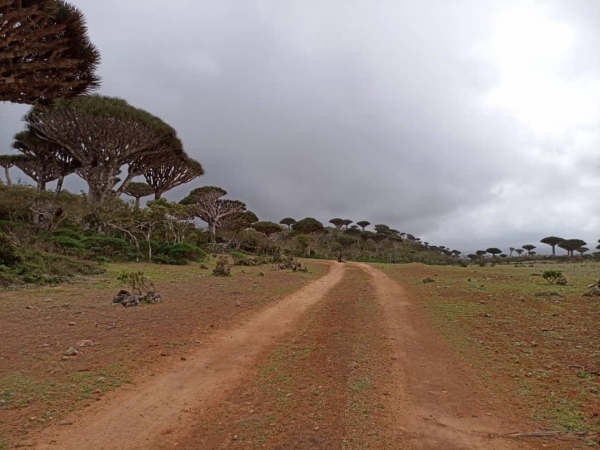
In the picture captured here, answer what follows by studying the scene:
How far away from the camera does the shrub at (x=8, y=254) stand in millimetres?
16641

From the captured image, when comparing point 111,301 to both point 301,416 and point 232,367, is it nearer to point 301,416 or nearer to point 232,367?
point 232,367

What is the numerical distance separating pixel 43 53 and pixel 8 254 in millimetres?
13286

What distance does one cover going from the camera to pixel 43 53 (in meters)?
7.27

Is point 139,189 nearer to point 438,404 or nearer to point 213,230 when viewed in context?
point 213,230

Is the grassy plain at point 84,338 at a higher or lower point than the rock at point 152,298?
lower

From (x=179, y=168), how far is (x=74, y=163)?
11.0 meters

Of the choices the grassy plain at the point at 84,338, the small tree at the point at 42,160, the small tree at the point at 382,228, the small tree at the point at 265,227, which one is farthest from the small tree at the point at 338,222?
the grassy plain at the point at 84,338

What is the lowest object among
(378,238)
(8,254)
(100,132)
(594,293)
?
(594,293)

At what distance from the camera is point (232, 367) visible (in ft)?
21.9

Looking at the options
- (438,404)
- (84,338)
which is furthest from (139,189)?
(438,404)

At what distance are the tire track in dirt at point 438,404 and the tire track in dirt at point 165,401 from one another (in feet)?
8.54

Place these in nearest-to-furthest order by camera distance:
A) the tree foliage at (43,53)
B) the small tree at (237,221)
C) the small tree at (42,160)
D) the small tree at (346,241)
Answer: the tree foliage at (43,53), the small tree at (42,160), the small tree at (237,221), the small tree at (346,241)

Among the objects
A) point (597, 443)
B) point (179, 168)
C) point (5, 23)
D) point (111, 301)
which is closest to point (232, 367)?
point (597, 443)

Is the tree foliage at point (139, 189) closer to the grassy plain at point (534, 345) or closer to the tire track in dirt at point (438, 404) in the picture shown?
the grassy plain at point (534, 345)
